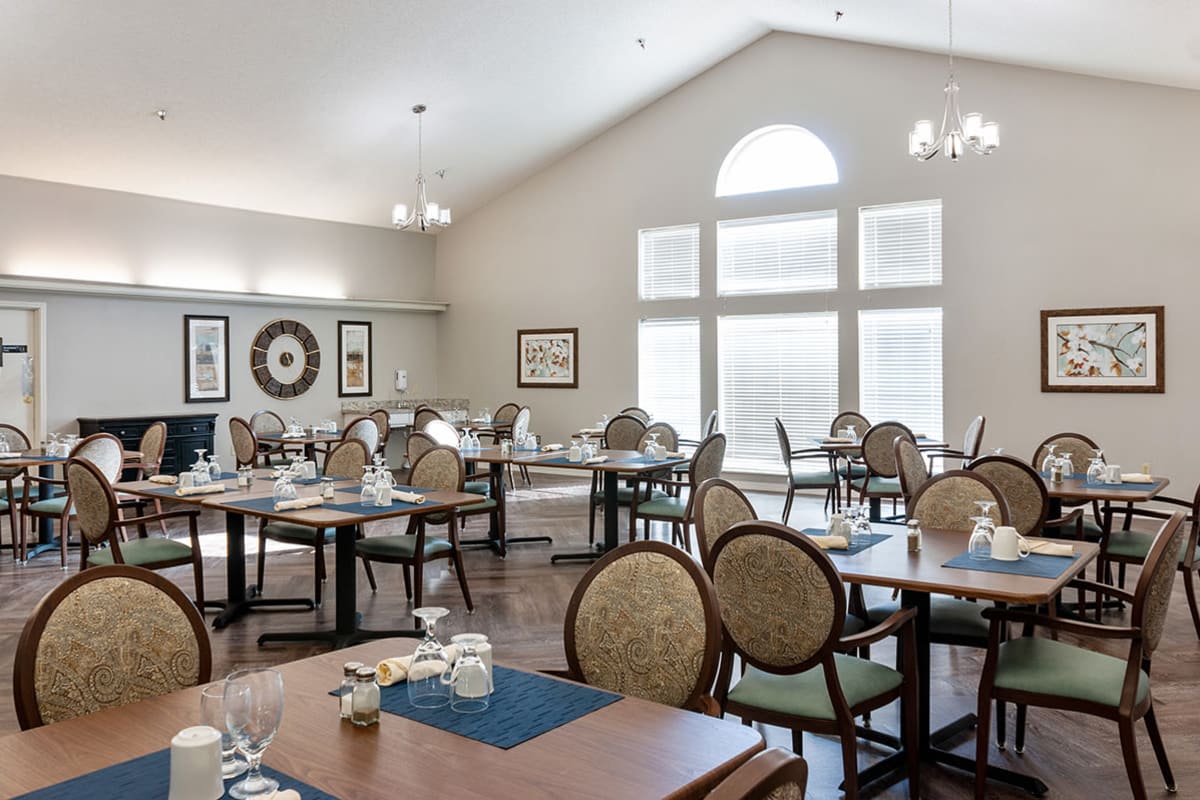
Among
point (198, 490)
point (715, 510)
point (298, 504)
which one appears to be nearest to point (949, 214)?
point (715, 510)

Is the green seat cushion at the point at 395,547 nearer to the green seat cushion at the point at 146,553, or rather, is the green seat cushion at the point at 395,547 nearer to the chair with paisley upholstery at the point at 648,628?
the green seat cushion at the point at 146,553

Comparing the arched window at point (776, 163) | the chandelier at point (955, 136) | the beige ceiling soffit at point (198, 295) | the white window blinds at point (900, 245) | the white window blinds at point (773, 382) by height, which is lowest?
the white window blinds at point (773, 382)

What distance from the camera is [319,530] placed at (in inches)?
199

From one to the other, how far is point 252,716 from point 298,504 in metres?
3.10

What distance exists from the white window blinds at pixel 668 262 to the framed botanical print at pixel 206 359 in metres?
4.83

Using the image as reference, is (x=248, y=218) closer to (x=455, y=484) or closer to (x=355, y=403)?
(x=355, y=403)

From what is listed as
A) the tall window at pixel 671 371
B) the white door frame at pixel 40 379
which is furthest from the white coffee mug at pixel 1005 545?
Answer: the white door frame at pixel 40 379

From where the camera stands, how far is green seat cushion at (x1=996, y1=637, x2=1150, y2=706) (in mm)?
2672

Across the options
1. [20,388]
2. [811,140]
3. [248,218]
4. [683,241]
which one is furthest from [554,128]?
[20,388]

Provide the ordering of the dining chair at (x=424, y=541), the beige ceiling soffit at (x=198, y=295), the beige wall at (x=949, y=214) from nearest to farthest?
the dining chair at (x=424, y=541) < the beige wall at (x=949, y=214) < the beige ceiling soffit at (x=198, y=295)

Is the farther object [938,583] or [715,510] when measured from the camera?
[715,510]

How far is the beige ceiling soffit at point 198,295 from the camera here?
27.5 ft

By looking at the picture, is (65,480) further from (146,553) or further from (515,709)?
(515,709)

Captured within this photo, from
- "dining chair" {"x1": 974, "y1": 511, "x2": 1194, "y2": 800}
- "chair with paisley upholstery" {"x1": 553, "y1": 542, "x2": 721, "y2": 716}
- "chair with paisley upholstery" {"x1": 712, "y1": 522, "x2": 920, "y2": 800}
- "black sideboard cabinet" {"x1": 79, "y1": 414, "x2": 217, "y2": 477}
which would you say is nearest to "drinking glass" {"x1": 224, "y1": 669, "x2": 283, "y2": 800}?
"chair with paisley upholstery" {"x1": 553, "y1": 542, "x2": 721, "y2": 716}
